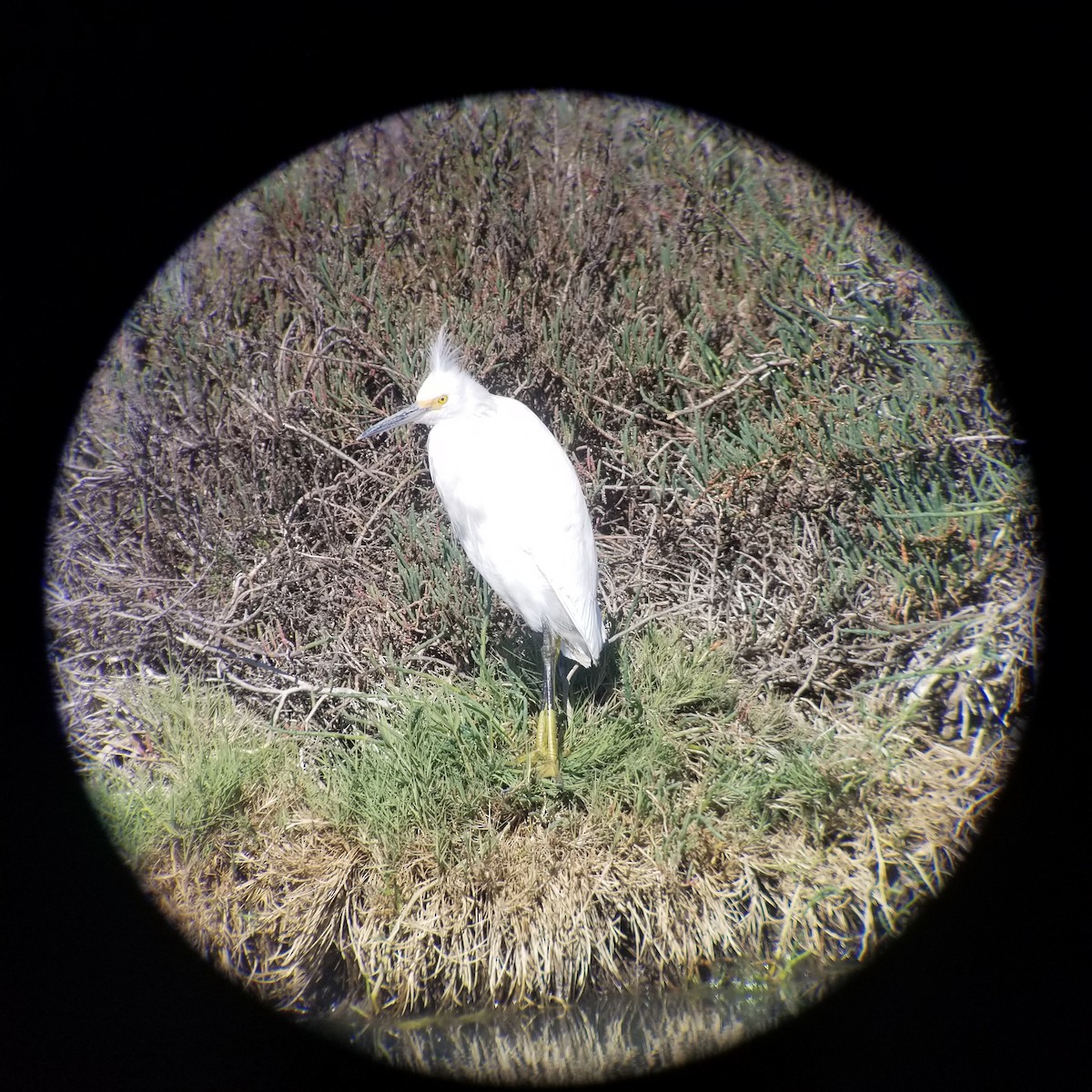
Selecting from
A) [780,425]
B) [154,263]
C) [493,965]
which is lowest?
[493,965]

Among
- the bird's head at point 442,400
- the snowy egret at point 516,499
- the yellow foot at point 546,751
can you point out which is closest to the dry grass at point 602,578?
the yellow foot at point 546,751

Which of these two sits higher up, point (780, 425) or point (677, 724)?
point (780, 425)

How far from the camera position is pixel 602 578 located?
7.03 ft

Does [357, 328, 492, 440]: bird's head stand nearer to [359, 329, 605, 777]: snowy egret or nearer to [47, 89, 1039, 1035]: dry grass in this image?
[359, 329, 605, 777]: snowy egret

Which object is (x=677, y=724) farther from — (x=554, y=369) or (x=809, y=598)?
(x=554, y=369)

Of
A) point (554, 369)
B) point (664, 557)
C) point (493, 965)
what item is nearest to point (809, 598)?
point (664, 557)

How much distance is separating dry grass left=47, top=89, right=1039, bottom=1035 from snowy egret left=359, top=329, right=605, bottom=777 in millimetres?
233

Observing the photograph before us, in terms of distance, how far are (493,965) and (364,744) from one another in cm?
54

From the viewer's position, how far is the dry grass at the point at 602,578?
5.14 feet

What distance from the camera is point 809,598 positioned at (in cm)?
192

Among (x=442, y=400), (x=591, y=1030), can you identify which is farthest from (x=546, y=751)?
(x=442, y=400)

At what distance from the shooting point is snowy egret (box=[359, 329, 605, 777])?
1.66 metres

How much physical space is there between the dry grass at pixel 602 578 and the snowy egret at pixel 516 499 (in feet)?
0.76

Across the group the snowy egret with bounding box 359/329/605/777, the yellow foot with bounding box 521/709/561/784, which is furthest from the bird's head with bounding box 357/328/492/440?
the yellow foot with bounding box 521/709/561/784
